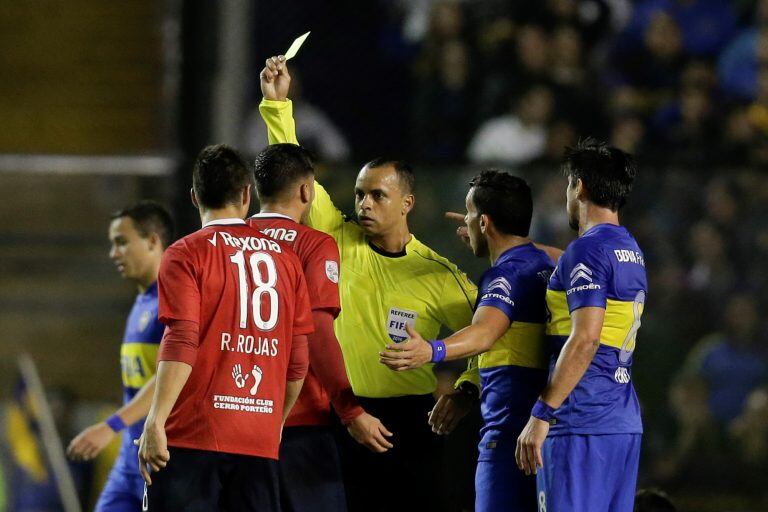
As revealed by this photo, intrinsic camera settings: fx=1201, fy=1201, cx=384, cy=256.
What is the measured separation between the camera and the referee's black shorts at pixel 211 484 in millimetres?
3863

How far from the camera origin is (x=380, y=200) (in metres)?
4.81

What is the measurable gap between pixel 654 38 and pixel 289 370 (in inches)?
236

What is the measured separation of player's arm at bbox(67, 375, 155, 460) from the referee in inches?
37.8

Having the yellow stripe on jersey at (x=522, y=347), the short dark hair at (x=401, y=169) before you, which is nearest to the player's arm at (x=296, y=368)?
the yellow stripe on jersey at (x=522, y=347)

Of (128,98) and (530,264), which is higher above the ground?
(128,98)

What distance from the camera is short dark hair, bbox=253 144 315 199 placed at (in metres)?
4.39

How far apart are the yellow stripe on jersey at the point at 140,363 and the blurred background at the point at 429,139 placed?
6.69ft

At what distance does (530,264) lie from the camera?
4465 millimetres

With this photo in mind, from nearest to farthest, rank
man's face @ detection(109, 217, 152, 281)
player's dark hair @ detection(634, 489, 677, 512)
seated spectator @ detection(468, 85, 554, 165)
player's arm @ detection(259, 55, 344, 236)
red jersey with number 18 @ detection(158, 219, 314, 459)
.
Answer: red jersey with number 18 @ detection(158, 219, 314, 459) < player's arm @ detection(259, 55, 344, 236) < player's dark hair @ detection(634, 489, 677, 512) < man's face @ detection(109, 217, 152, 281) < seated spectator @ detection(468, 85, 554, 165)

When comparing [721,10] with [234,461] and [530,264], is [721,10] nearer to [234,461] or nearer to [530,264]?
[530,264]

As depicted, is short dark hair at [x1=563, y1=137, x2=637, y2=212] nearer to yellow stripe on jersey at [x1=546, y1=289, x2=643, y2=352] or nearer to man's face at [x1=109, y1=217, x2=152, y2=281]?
yellow stripe on jersey at [x1=546, y1=289, x2=643, y2=352]

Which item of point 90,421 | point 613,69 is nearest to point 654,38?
point 613,69

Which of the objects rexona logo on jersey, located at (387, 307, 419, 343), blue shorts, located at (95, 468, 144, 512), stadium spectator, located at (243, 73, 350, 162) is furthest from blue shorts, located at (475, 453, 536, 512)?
stadium spectator, located at (243, 73, 350, 162)

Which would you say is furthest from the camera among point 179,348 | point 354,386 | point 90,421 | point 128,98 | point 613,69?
point 128,98
